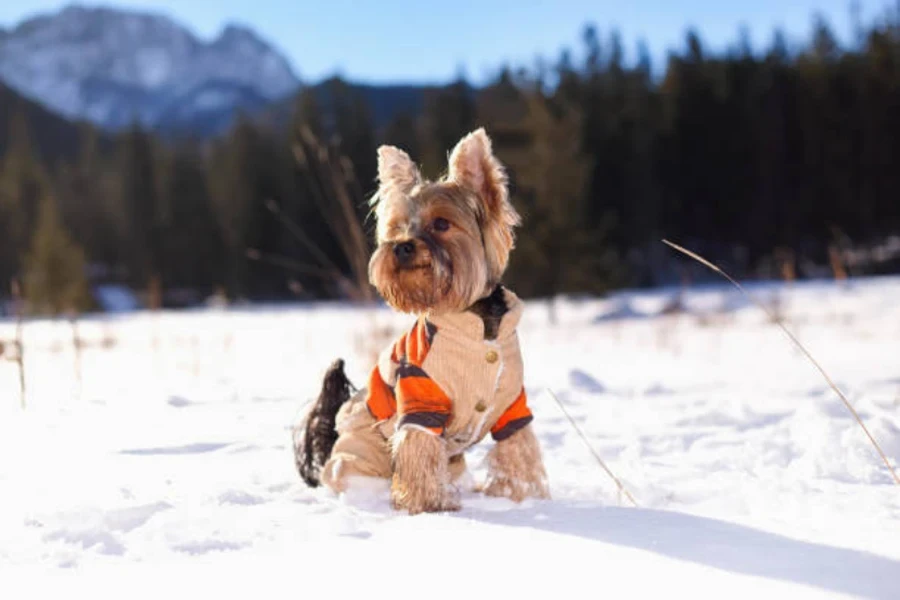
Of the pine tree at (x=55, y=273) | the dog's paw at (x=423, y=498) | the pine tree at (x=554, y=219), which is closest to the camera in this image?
the dog's paw at (x=423, y=498)

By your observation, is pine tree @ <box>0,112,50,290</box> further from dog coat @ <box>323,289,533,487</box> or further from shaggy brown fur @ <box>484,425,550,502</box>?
shaggy brown fur @ <box>484,425,550,502</box>

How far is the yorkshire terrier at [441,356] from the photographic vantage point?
11.6 ft

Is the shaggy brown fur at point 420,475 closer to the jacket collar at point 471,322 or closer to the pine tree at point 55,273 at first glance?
the jacket collar at point 471,322

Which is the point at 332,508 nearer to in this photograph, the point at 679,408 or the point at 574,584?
the point at 574,584

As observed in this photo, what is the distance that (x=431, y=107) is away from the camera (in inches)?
1987

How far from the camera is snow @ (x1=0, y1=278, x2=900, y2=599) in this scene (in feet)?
7.50

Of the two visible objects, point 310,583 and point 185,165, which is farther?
point 185,165

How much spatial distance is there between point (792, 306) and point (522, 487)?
63.5 ft

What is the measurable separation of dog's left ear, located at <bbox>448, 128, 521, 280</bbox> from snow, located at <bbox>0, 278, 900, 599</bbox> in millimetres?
1342

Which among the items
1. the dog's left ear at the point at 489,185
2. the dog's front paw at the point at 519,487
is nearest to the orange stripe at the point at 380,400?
the dog's front paw at the point at 519,487

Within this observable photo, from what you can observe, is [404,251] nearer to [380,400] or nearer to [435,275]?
[435,275]

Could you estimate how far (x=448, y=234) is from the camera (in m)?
3.73

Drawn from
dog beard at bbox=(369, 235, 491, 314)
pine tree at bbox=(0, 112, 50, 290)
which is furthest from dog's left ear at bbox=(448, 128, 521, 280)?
pine tree at bbox=(0, 112, 50, 290)

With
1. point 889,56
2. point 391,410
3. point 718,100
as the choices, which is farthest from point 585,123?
point 391,410
